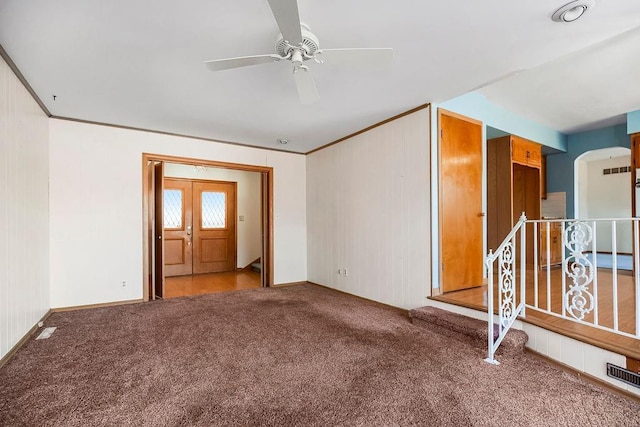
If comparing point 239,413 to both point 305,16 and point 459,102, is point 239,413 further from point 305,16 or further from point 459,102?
point 459,102

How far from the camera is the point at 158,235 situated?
14.7 feet

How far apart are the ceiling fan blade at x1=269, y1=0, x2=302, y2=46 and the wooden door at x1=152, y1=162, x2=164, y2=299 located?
3.41 m

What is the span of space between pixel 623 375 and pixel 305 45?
3.04 m

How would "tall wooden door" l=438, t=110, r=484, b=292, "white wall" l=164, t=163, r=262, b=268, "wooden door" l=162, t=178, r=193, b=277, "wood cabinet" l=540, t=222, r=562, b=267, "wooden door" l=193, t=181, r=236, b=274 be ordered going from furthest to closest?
"white wall" l=164, t=163, r=262, b=268, "wooden door" l=193, t=181, r=236, b=274, "wooden door" l=162, t=178, r=193, b=277, "wood cabinet" l=540, t=222, r=562, b=267, "tall wooden door" l=438, t=110, r=484, b=292

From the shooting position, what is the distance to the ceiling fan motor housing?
6.47 ft

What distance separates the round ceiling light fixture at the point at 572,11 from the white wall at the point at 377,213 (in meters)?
1.51

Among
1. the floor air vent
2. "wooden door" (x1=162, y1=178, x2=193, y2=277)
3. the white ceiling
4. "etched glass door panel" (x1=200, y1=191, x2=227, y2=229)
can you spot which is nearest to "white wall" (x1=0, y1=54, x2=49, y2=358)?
the white ceiling

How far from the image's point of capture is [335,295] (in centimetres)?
466

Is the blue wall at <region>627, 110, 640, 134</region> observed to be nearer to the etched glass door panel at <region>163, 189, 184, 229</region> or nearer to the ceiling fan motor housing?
the ceiling fan motor housing

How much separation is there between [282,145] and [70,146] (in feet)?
9.70

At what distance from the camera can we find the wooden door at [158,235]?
173 inches

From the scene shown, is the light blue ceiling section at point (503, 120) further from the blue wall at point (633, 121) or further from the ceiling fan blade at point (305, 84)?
the ceiling fan blade at point (305, 84)

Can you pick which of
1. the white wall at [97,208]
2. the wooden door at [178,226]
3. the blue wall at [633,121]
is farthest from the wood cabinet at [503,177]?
the wooden door at [178,226]

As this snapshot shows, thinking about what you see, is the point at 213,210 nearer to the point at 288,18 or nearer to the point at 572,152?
the point at 288,18
